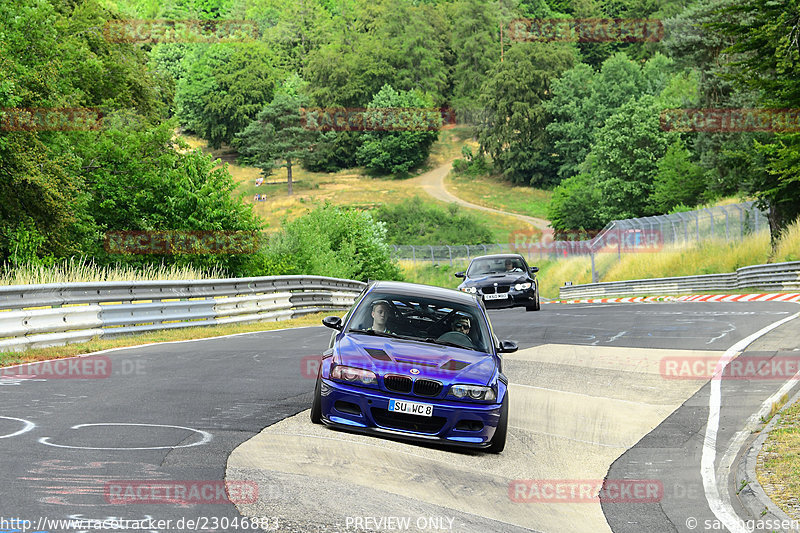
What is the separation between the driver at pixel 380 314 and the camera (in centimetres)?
970

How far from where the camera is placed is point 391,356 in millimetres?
8758

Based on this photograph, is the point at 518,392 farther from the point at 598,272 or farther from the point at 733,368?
the point at 598,272

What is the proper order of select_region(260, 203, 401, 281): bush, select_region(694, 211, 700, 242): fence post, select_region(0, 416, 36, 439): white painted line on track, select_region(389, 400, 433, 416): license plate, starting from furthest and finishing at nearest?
select_region(694, 211, 700, 242): fence post → select_region(260, 203, 401, 281): bush → select_region(389, 400, 433, 416): license plate → select_region(0, 416, 36, 439): white painted line on track

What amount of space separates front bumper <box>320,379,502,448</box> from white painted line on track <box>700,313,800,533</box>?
193 cm

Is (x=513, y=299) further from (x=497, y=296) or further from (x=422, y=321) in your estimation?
(x=422, y=321)

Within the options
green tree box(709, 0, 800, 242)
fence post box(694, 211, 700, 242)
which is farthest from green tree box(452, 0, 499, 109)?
green tree box(709, 0, 800, 242)

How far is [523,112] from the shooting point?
12762 cm

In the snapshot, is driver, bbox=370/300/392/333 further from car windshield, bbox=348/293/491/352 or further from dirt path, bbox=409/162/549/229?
dirt path, bbox=409/162/549/229

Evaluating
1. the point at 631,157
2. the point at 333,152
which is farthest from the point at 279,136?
the point at 631,157

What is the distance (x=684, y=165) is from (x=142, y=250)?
163 ft

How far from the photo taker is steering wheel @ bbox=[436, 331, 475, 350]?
9.53 meters

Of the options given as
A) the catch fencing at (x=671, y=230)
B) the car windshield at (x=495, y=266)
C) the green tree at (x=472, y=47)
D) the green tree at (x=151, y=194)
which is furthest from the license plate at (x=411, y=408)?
the green tree at (x=472, y=47)

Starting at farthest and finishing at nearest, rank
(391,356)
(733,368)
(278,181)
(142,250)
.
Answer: (278,181) < (142,250) < (733,368) < (391,356)

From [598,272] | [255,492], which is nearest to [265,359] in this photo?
[255,492]
